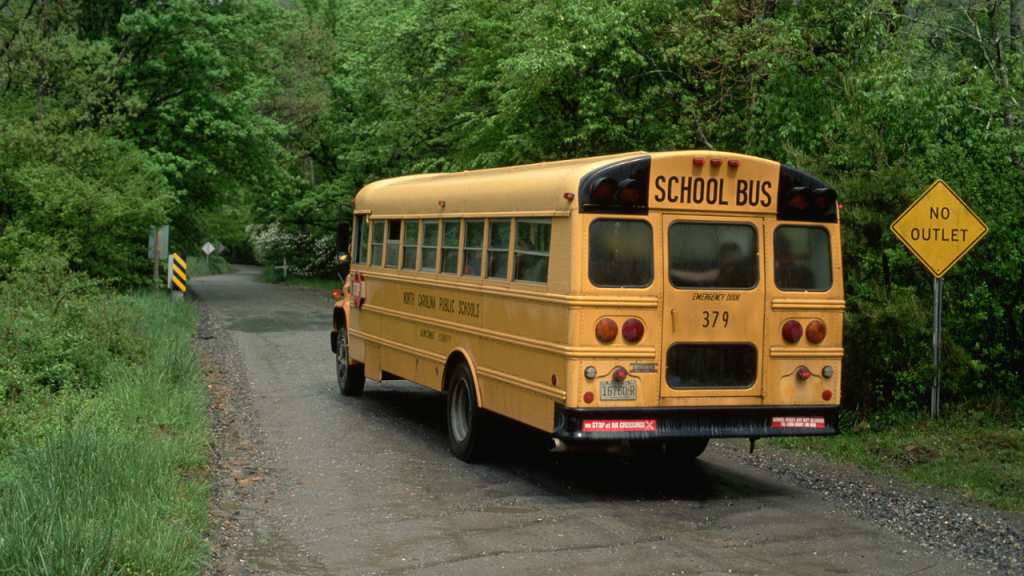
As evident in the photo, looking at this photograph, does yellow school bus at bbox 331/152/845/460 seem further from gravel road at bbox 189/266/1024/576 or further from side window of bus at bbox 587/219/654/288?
gravel road at bbox 189/266/1024/576

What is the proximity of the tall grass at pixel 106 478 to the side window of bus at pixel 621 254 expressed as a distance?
322cm

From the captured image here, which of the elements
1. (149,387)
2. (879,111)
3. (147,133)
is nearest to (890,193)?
(879,111)

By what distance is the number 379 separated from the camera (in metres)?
7.48

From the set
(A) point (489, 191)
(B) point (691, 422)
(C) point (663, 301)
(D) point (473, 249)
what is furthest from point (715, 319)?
(D) point (473, 249)

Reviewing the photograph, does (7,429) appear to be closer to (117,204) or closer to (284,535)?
(284,535)

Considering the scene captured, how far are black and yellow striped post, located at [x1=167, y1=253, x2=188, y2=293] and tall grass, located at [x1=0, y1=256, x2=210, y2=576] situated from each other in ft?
44.8

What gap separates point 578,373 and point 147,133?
25.8m

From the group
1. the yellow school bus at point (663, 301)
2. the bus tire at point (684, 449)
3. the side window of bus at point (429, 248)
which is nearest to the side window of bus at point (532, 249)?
the yellow school bus at point (663, 301)

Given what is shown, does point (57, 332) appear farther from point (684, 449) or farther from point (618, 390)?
point (618, 390)

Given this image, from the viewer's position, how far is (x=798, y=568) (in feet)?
18.8

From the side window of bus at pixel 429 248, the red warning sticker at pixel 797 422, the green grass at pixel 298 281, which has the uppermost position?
the side window of bus at pixel 429 248

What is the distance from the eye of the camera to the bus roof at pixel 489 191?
7.49 metres

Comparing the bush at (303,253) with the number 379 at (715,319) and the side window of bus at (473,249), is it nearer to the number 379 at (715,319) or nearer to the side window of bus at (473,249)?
the side window of bus at (473,249)

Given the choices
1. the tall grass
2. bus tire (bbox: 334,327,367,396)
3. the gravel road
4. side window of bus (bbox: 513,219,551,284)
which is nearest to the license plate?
the gravel road
